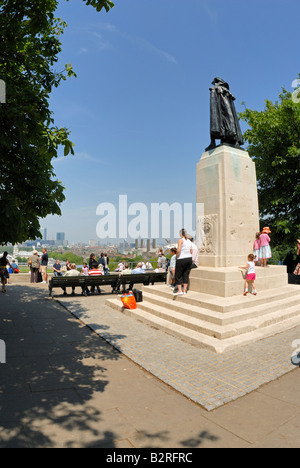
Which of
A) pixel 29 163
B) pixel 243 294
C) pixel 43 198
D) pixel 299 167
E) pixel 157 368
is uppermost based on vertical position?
pixel 299 167

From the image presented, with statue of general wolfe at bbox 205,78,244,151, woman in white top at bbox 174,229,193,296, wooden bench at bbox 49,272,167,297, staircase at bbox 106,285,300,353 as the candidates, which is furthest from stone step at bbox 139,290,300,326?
statue of general wolfe at bbox 205,78,244,151

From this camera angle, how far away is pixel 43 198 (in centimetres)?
497

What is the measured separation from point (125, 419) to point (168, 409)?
53 centimetres

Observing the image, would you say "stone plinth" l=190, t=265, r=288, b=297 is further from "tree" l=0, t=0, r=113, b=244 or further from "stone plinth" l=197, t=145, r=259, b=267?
"tree" l=0, t=0, r=113, b=244

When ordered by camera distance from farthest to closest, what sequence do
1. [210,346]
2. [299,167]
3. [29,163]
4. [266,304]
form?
[299,167] → [266,304] → [210,346] → [29,163]

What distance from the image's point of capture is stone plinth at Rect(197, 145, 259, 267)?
8.62 m

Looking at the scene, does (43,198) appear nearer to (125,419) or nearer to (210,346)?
(125,419)

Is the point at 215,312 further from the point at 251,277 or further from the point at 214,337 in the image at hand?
the point at 251,277

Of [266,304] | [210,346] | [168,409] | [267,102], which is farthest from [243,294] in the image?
[267,102]

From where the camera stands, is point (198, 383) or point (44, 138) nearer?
point (198, 383)

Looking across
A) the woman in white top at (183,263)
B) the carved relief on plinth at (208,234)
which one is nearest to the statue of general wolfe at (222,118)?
the carved relief on plinth at (208,234)

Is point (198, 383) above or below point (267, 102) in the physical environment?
below

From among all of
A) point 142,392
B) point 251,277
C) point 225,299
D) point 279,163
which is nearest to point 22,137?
point 142,392
